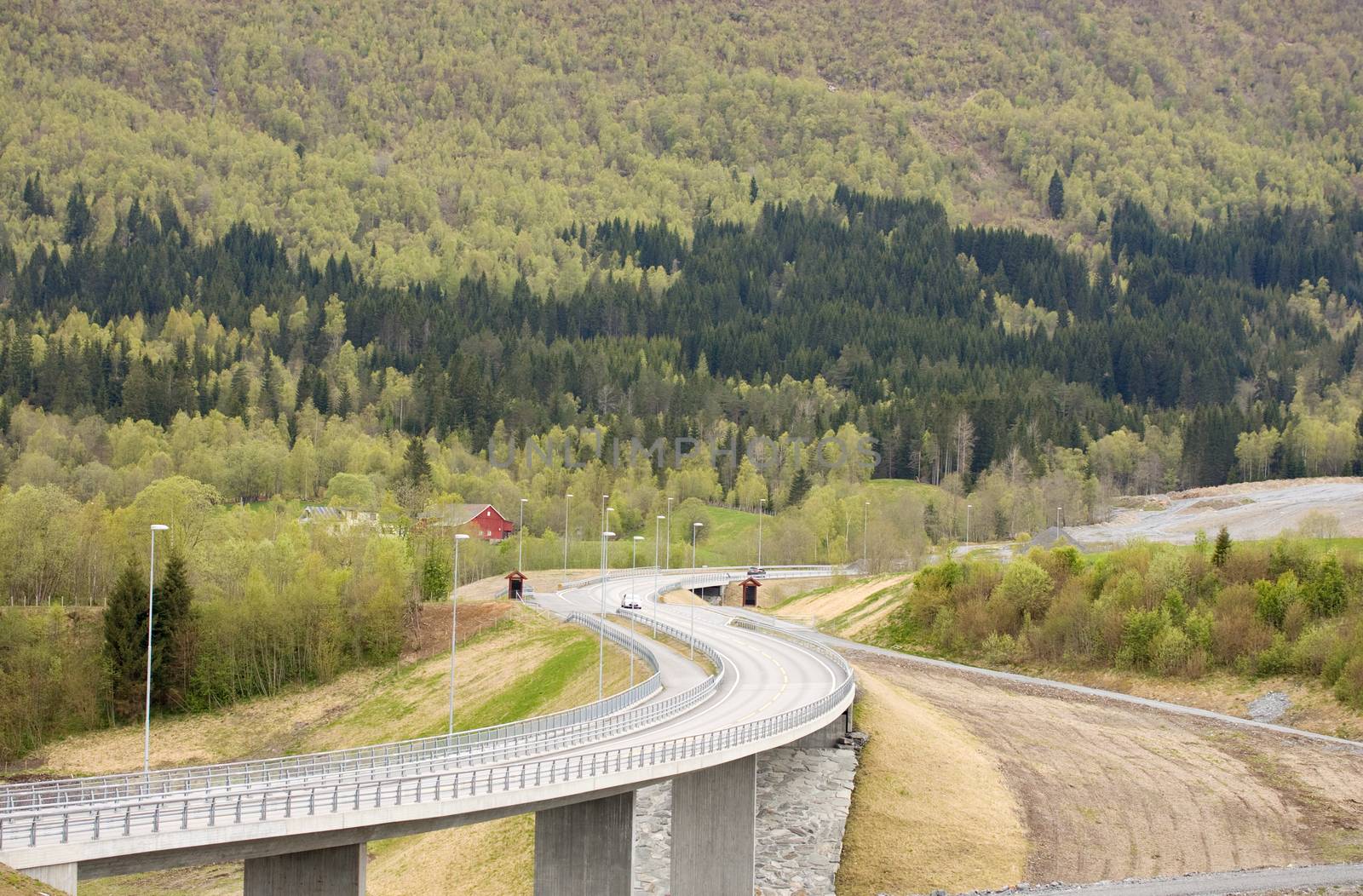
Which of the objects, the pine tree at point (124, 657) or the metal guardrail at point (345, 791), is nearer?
the metal guardrail at point (345, 791)

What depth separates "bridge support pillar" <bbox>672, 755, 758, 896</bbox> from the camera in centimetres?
5597

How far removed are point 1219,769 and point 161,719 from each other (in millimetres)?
69016

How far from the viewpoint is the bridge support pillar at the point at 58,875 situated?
3433 centimetres

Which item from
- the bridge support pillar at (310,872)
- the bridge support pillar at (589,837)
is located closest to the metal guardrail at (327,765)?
the bridge support pillar at (310,872)

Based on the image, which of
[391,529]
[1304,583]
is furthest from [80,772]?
[1304,583]

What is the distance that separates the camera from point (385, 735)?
94688 millimetres

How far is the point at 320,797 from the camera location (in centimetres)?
4100

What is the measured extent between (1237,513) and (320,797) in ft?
473

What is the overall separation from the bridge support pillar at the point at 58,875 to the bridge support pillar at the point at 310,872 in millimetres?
7140

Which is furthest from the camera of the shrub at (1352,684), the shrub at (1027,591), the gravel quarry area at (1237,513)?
the gravel quarry area at (1237,513)

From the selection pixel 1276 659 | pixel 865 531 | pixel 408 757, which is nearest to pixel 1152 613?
pixel 1276 659

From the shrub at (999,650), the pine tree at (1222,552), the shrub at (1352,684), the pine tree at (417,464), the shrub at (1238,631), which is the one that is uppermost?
the pine tree at (417,464)

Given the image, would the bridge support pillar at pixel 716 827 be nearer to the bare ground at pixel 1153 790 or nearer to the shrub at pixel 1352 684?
the bare ground at pixel 1153 790

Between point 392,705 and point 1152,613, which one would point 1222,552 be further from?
point 392,705
